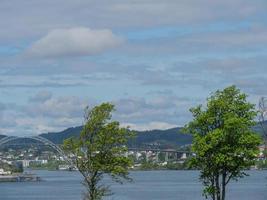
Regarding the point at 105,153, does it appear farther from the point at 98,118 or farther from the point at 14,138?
the point at 14,138

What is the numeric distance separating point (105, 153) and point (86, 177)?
1.32 meters

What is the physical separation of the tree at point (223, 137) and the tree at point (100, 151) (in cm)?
307

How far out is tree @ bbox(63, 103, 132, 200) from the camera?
34.4m

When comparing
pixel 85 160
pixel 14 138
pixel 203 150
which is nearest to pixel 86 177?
pixel 85 160

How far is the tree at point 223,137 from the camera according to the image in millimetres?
33781

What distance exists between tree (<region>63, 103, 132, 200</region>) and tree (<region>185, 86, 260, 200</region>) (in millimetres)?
3065

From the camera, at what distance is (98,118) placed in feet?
114

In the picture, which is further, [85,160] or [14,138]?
[14,138]

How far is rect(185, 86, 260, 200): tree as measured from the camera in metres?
33.8

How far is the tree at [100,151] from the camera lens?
34406mm

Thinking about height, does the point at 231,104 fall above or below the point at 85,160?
above

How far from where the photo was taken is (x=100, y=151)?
3450cm

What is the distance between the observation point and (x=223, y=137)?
3366cm

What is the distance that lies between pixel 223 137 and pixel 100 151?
5.18 metres
